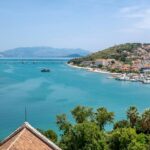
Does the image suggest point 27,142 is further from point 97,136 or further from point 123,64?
point 123,64

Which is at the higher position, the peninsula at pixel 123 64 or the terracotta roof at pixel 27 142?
the terracotta roof at pixel 27 142

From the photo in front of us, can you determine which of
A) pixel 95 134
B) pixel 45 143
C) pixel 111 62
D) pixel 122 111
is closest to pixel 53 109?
pixel 122 111

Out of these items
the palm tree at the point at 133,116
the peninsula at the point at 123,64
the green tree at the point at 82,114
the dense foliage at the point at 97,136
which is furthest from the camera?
the peninsula at the point at 123,64

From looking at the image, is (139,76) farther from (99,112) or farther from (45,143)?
(45,143)

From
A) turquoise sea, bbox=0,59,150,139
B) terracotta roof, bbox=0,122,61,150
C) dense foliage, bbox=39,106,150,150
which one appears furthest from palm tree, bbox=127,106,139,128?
terracotta roof, bbox=0,122,61,150

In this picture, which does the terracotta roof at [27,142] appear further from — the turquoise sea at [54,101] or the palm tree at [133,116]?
the turquoise sea at [54,101]

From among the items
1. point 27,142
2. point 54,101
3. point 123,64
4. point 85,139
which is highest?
point 27,142

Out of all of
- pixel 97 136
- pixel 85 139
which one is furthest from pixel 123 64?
pixel 85 139

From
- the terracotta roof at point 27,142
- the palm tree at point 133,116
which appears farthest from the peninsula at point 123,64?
the terracotta roof at point 27,142

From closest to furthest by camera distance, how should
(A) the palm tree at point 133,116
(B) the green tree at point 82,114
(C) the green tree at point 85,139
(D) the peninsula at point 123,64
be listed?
(C) the green tree at point 85,139 < (B) the green tree at point 82,114 < (A) the palm tree at point 133,116 < (D) the peninsula at point 123,64
